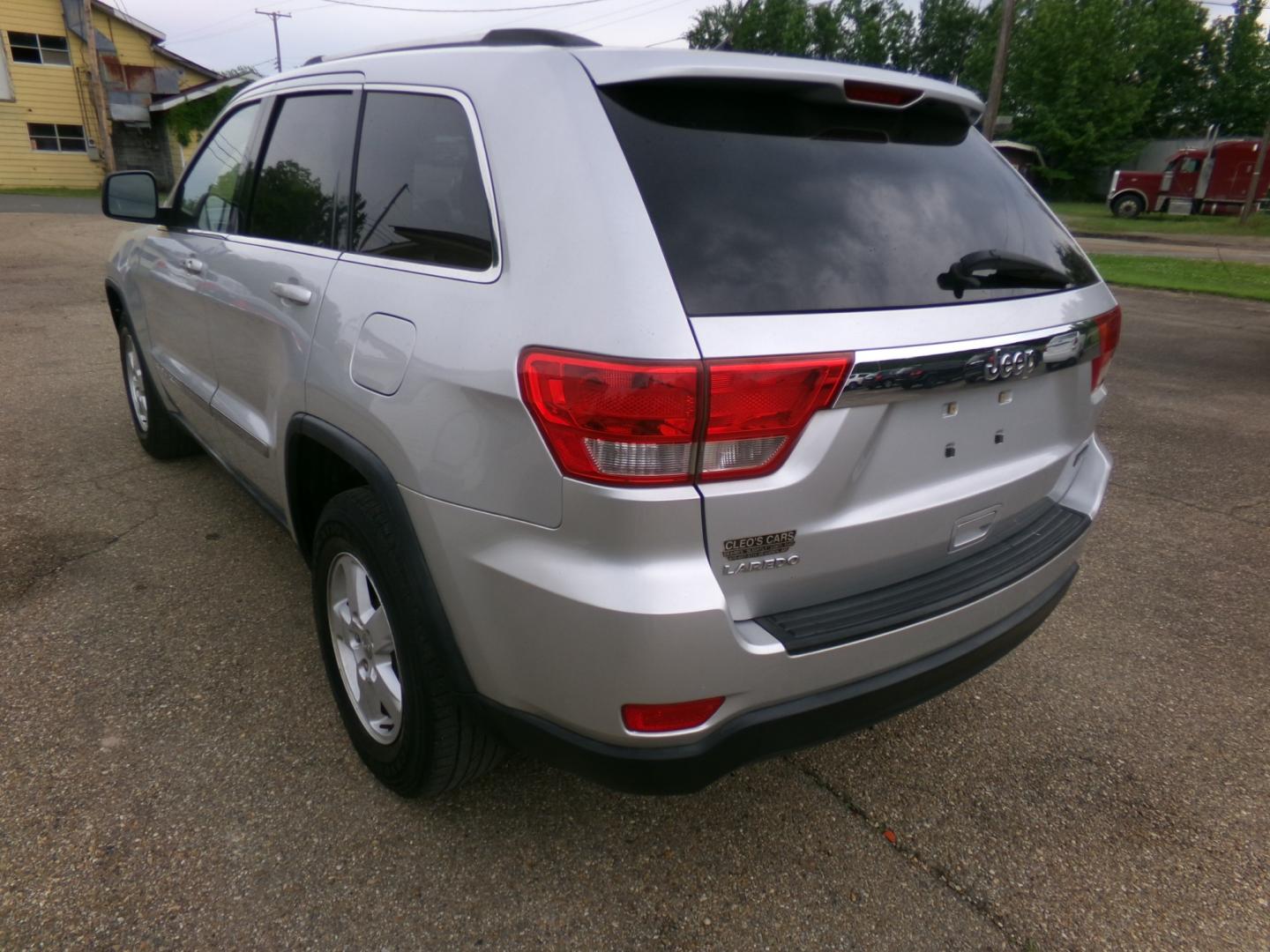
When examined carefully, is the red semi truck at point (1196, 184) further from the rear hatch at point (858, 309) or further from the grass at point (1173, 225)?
the rear hatch at point (858, 309)

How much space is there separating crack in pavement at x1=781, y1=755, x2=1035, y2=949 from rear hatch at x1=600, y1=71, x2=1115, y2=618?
0.76 m

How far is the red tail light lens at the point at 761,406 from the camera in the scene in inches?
61.7

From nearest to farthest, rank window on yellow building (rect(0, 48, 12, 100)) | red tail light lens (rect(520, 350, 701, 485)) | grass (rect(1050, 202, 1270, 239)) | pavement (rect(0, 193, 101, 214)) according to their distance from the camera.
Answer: red tail light lens (rect(520, 350, 701, 485)) < pavement (rect(0, 193, 101, 214)) < grass (rect(1050, 202, 1270, 239)) < window on yellow building (rect(0, 48, 12, 100))

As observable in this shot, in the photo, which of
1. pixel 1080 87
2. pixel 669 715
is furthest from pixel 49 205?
pixel 1080 87

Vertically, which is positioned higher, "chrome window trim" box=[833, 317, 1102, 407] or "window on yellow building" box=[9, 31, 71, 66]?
"window on yellow building" box=[9, 31, 71, 66]

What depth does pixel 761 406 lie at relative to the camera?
160 centimetres

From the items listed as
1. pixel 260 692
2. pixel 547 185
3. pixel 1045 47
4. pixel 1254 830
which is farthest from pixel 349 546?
pixel 1045 47

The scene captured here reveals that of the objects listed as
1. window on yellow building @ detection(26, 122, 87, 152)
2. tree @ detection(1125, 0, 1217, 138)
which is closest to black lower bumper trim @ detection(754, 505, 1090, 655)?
window on yellow building @ detection(26, 122, 87, 152)

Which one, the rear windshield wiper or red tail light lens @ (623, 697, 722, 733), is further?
the rear windshield wiper

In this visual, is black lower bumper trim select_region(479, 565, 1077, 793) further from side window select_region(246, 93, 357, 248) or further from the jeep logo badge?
side window select_region(246, 93, 357, 248)

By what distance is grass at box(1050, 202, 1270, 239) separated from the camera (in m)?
27.5

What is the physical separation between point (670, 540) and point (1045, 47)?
51.0 meters

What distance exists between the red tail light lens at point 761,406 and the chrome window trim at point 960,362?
63 mm

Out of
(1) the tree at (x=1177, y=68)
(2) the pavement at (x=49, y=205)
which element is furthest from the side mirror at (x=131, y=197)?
(1) the tree at (x=1177, y=68)
